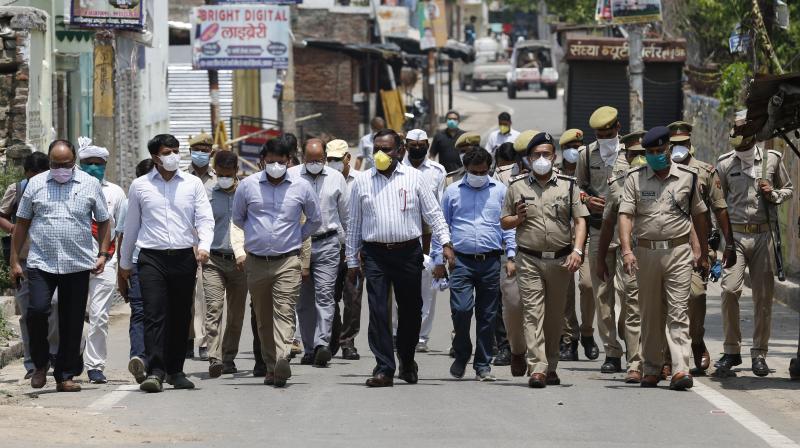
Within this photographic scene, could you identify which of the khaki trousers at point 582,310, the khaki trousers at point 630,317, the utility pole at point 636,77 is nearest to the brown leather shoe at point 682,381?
the khaki trousers at point 630,317

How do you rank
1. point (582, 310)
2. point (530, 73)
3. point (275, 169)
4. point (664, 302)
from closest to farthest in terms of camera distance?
point (664, 302) < point (275, 169) < point (582, 310) < point (530, 73)

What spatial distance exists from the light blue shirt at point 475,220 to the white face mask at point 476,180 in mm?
41

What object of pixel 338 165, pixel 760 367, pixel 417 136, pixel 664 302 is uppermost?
pixel 417 136

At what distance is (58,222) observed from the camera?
1159 centimetres

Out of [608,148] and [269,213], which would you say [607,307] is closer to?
[608,148]

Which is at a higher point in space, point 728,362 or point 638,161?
point 638,161

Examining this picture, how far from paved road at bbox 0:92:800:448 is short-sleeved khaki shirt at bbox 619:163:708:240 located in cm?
118

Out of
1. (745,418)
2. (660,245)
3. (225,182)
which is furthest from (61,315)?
(745,418)

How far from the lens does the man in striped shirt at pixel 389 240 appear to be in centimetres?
1184

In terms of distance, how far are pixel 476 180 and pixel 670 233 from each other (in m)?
1.58

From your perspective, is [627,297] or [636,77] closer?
[627,297]

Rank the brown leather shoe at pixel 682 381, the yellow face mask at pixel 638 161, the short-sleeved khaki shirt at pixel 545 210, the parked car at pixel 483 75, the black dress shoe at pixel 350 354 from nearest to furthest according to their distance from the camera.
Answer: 1. the brown leather shoe at pixel 682 381
2. the short-sleeved khaki shirt at pixel 545 210
3. the yellow face mask at pixel 638 161
4. the black dress shoe at pixel 350 354
5. the parked car at pixel 483 75

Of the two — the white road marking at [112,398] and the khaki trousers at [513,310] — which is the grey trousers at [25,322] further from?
the khaki trousers at [513,310]

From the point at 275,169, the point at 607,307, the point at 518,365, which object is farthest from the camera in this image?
the point at 607,307
